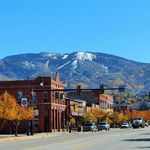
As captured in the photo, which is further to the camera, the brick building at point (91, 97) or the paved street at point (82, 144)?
the brick building at point (91, 97)

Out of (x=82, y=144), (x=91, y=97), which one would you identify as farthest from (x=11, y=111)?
(x=91, y=97)

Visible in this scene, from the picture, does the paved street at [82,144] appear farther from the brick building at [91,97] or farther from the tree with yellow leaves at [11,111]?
the brick building at [91,97]

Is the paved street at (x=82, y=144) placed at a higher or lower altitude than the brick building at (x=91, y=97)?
lower

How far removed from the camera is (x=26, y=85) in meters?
112

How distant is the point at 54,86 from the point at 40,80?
7.31 metres

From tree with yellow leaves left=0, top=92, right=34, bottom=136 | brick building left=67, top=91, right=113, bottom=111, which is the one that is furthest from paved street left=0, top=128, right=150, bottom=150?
brick building left=67, top=91, right=113, bottom=111

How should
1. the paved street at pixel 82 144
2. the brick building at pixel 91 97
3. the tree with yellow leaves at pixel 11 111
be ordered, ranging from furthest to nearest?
the brick building at pixel 91 97
the tree with yellow leaves at pixel 11 111
the paved street at pixel 82 144

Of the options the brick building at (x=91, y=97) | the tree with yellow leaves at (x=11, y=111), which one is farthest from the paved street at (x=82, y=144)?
the brick building at (x=91, y=97)

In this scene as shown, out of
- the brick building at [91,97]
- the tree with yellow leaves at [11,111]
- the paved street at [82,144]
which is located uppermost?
the brick building at [91,97]

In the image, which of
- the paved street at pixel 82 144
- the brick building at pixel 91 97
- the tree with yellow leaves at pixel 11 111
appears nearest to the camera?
the paved street at pixel 82 144

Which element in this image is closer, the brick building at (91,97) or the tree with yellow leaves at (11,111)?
the tree with yellow leaves at (11,111)

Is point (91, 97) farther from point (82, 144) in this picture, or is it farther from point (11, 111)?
point (82, 144)

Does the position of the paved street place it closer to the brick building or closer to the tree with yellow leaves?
the tree with yellow leaves

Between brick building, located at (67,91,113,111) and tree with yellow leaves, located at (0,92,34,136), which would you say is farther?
brick building, located at (67,91,113,111)
